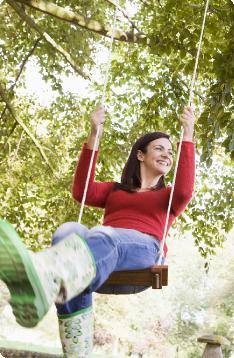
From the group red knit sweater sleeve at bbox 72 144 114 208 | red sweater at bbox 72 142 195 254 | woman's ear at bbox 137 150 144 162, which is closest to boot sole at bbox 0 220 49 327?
red sweater at bbox 72 142 195 254

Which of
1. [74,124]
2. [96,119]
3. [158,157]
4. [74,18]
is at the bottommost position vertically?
[158,157]

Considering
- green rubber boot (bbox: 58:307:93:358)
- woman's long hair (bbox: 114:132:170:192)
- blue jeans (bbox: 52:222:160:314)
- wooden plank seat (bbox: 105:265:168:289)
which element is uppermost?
woman's long hair (bbox: 114:132:170:192)

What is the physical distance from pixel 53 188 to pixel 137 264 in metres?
5.80

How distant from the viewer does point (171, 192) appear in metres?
2.85

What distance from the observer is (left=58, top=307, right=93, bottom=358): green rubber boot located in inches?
100

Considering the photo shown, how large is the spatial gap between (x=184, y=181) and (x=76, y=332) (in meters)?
0.94

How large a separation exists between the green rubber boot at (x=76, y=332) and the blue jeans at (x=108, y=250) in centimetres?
3

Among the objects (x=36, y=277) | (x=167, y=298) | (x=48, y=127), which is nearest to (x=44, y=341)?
(x=167, y=298)

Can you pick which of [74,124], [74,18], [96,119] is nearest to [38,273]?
[96,119]

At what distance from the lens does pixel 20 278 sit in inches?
70.2

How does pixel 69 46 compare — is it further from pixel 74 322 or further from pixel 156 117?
pixel 74 322

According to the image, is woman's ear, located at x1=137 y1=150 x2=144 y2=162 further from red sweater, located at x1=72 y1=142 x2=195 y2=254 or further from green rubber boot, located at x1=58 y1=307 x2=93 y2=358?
green rubber boot, located at x1=58 y1=307 x2=93 y2=358

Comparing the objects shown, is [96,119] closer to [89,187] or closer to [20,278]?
[89,187]

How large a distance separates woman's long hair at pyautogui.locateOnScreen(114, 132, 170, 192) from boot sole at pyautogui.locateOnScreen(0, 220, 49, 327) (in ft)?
4.78
